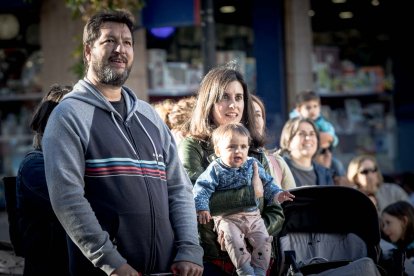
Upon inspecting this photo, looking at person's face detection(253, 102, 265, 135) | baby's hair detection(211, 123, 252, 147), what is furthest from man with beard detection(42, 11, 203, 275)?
person's face detection(253, 102, 265, 135)

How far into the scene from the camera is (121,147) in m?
4.68

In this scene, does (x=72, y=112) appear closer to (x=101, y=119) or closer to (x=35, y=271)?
(x=101, y=119)

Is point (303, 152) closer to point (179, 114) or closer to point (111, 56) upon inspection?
point (179, 114)

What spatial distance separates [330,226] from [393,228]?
263cm

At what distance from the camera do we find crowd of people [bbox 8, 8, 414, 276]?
457 centimetres

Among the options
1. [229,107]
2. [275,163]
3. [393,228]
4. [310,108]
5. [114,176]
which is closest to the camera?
[114,176]

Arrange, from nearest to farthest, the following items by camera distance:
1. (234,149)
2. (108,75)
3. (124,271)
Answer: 1. (124,271)
2. (108,75)
3. (234,149)

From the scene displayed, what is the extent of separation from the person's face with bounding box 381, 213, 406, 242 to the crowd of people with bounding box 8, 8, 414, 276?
332 cm

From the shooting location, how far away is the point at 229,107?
6.04 metres

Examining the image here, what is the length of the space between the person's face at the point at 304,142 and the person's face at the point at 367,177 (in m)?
1.75

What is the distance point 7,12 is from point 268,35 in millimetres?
3961

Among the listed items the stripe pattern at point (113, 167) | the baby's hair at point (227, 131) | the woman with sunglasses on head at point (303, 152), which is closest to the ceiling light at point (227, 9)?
the woman with sunglasses on head at point (303, 152)

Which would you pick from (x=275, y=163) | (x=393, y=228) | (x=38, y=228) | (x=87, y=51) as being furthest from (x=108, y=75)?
(x=393, y=228)

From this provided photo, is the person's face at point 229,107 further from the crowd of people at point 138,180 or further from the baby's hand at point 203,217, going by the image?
the baby's hand at point 203,217
